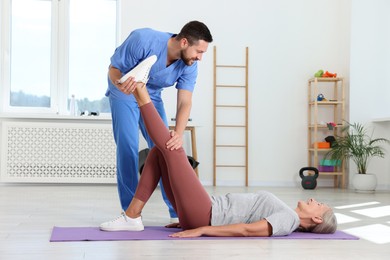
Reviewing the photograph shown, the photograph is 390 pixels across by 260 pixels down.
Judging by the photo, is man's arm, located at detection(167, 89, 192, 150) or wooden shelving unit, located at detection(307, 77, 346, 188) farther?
wooden shelving unit, located at detection(307, 77, 346, 188)

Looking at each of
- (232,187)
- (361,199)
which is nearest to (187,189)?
(361,199)

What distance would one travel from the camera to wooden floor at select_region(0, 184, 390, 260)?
2.60 m

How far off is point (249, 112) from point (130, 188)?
389 cm

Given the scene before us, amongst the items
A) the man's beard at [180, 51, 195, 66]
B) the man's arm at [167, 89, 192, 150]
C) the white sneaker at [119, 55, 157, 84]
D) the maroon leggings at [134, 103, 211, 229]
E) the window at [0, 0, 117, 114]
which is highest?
the window at [0, 0, 117, 114]

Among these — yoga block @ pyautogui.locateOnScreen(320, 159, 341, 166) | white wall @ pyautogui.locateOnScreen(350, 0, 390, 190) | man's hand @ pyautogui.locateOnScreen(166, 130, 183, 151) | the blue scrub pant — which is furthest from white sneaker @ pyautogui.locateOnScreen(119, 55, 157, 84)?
white wall @ pyautogui.locateOnScreen(350, 0, 390, 190)

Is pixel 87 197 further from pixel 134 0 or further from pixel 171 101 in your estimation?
pixel 134 0

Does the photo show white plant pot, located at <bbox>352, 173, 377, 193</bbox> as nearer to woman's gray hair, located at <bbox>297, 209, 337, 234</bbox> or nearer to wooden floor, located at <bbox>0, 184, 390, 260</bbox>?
wooden floor, located at <bbox>0, 184, 390, 260</bbox>

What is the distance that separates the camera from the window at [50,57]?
7.09 m

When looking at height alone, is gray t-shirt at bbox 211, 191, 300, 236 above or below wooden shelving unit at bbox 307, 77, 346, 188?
below

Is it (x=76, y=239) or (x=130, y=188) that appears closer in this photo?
(x=76, y=239)

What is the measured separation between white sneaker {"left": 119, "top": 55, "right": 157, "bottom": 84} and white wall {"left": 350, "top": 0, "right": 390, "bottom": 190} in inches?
181

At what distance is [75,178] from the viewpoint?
6895mm

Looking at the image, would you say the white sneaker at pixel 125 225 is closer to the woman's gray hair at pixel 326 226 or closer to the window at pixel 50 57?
the woman's gray hair at pixel 326 226

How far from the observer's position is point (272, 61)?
24.0ft
